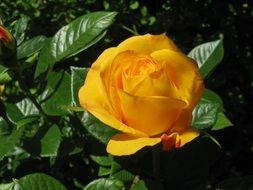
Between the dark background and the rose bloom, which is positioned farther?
the dark background

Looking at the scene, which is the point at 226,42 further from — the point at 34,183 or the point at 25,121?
the point at 34,183

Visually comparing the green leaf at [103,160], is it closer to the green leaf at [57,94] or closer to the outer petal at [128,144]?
the green leaf at [57,94]

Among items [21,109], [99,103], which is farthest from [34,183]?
[21,109]

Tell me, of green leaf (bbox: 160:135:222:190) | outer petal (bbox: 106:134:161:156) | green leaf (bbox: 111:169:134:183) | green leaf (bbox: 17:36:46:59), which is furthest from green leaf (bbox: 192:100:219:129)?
green leaf (bbox: 17:36:46:59)

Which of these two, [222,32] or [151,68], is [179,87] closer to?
[151,68]

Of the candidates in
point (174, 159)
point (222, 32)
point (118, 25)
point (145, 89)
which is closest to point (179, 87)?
point (145, 89)

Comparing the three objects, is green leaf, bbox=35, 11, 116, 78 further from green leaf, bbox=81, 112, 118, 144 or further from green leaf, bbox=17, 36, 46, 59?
green leaf, bbox=81, 112, 118, 144

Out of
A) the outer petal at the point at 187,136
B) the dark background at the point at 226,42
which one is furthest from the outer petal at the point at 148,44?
the dark background at the point at 226,42
